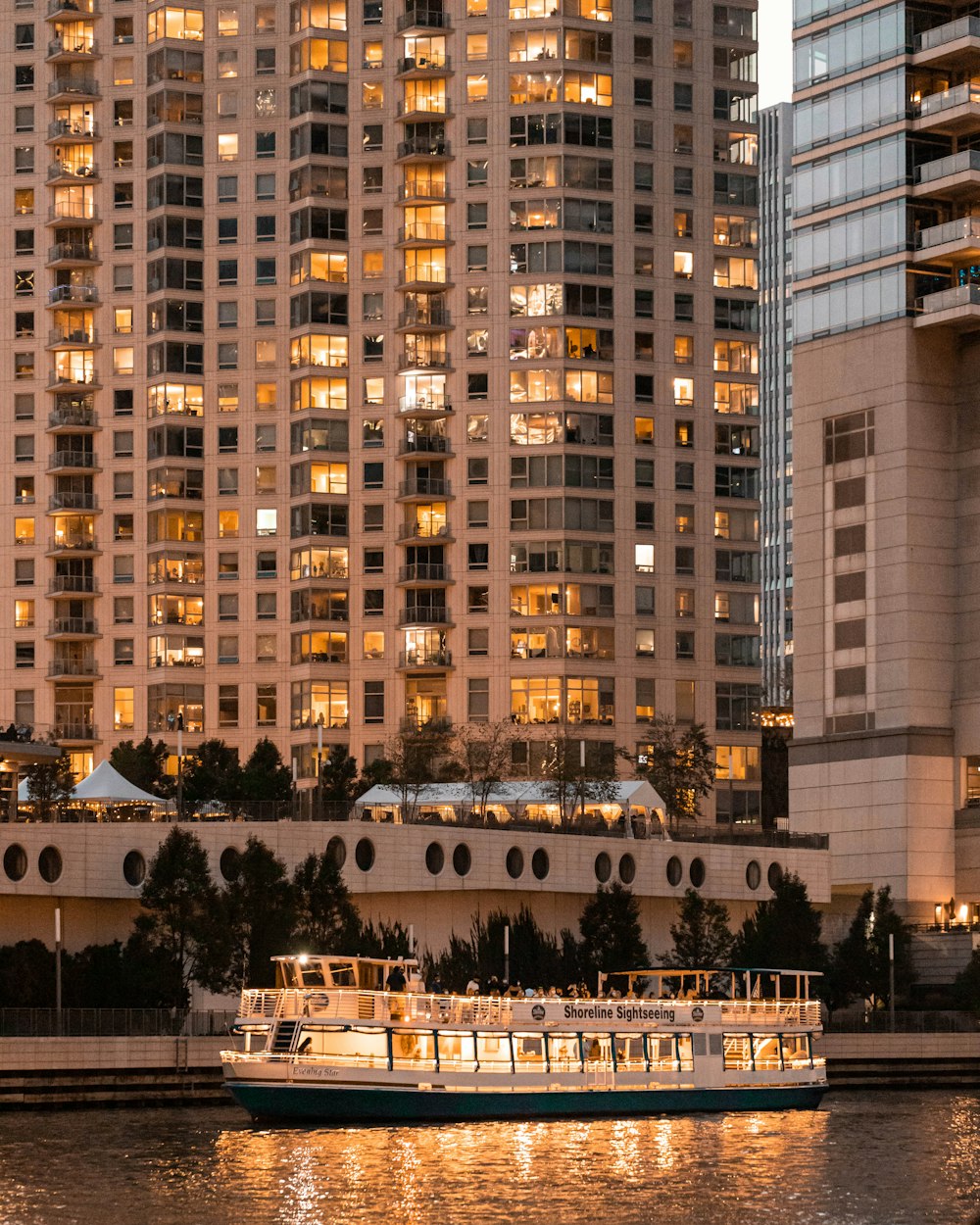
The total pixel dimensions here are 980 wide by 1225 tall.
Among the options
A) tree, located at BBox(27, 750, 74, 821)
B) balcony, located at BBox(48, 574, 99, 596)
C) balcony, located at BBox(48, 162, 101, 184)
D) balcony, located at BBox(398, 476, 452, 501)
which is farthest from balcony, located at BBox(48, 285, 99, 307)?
tree, located at BBox(27, 750, 74, 821)

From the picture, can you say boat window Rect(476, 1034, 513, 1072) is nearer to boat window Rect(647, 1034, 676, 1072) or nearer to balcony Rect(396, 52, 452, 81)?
boat window Rect(647, 1034, 676, 1072)

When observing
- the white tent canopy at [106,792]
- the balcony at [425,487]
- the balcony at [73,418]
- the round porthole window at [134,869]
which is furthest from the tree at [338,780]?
the balcony at [73,418]

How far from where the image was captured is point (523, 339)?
171m

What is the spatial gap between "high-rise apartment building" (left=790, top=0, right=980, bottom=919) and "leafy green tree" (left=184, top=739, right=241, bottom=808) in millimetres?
32892

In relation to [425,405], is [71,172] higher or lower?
higher

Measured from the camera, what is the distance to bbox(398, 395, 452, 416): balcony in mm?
171125

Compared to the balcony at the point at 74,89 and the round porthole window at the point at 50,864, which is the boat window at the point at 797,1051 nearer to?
the round porthole window at the point at 50,864

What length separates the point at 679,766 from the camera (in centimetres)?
15575

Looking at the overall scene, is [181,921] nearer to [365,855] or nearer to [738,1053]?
[365,855]

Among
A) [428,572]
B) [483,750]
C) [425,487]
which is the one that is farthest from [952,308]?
[428,572]

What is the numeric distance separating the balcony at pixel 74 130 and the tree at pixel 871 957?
85.6m

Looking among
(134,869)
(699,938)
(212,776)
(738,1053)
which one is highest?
(212,776)

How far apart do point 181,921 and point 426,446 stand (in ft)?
255

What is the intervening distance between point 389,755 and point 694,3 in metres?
58.2
